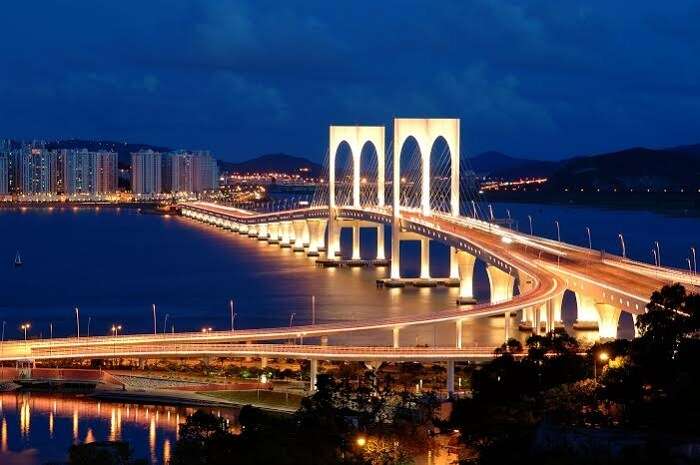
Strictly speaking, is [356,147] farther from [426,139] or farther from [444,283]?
[444,283]

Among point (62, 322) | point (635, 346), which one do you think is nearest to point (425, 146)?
point (62, 322)

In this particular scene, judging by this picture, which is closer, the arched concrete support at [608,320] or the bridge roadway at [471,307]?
the bridge roadway at [471,307]

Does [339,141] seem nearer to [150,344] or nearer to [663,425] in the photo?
Result: [150,344]

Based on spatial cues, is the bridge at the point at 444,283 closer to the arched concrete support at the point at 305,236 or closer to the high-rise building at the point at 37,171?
the arched concrete support at the point at 305,236

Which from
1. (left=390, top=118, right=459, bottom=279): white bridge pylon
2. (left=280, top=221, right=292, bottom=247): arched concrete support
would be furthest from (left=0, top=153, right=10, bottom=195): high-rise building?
(left=390, top=118, right=459, bottom=279): white bridge pylon

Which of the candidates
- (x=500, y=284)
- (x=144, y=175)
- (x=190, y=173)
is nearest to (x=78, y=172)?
(x=144, y=175)

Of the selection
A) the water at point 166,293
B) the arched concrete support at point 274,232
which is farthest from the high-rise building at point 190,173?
the arched concrete support at point 274,232
